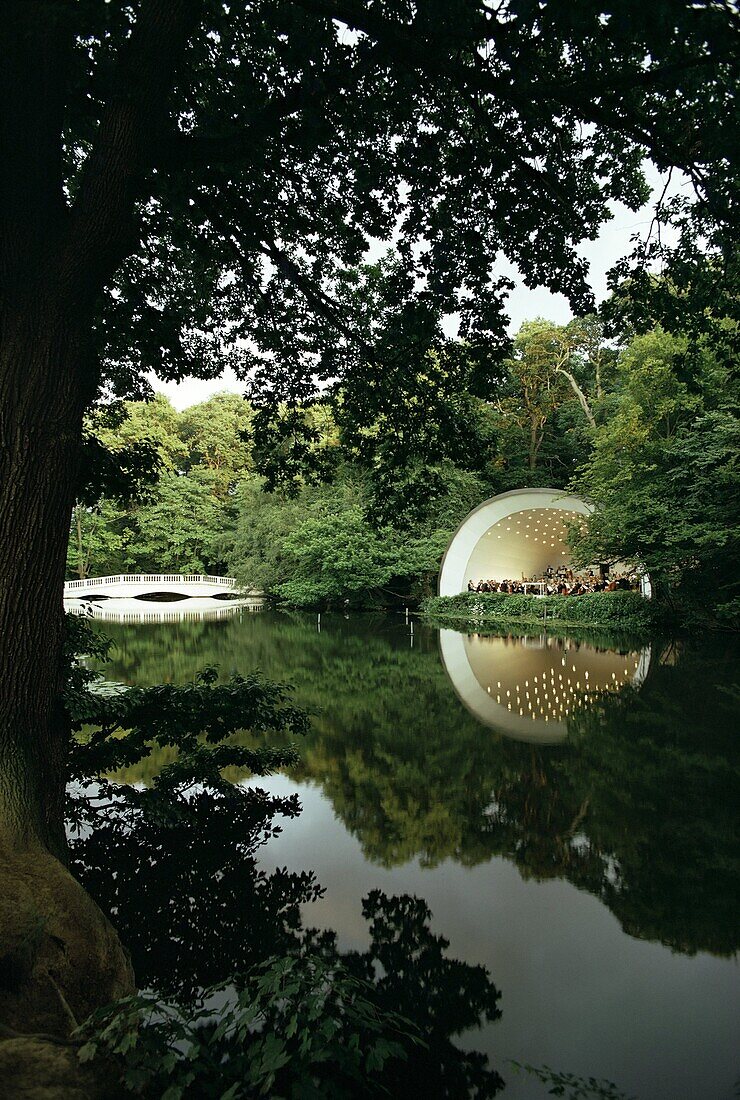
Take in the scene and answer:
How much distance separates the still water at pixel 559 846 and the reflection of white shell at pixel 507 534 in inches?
647

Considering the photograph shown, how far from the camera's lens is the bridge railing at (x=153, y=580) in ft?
129

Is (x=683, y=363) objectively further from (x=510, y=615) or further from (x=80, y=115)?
(x=510, y=615)

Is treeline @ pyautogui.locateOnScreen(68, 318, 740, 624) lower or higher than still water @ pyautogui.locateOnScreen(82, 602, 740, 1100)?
higher

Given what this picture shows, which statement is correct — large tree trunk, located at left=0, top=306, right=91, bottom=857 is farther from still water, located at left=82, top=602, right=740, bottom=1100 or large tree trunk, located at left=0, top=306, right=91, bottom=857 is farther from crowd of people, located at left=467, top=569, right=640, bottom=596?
crowd of people, located at left=467, top=569, right=640, bottom=596

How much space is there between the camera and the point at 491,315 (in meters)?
5.37

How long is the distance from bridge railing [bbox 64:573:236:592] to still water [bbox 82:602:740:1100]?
3230 centimetres

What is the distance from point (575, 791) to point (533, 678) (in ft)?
20.2

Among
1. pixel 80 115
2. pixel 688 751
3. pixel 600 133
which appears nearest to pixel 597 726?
pixel 688 751

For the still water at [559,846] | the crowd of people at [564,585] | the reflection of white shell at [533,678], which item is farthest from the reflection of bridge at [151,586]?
the still water at [559,846]

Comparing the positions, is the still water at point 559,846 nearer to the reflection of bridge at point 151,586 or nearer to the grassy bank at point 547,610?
the grassy bank at point 547,610

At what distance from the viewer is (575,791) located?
233 inches

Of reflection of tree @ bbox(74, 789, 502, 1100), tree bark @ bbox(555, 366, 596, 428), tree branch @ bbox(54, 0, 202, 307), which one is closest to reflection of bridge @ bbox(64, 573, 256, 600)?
tree bark @ bbox(555, 366, 596, 428)

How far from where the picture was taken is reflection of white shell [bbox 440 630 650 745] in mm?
8823

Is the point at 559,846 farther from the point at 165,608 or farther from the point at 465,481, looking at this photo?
the point at 165,608
